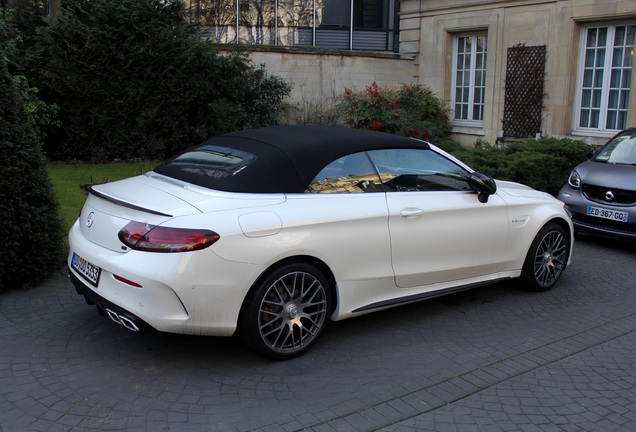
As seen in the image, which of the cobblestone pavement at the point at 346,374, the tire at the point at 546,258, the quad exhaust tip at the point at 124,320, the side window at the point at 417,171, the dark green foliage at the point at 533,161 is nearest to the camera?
the cobblestone pavement at the point at 346,374

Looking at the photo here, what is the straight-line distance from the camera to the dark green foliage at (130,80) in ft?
39.7

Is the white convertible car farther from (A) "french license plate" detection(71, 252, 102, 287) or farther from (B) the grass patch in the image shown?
(B) the grass patch

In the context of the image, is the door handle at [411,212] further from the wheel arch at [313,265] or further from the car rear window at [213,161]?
the car rear window at [213,161]

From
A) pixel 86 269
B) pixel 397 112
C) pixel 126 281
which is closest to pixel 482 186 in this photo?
pixel 126 281

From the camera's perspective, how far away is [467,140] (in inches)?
664

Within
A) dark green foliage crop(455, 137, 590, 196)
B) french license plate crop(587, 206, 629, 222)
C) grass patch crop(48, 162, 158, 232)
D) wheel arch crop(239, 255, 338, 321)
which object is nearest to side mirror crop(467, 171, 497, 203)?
wheel arch crop(239, 255, 338, 321)

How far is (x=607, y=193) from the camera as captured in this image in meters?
7.95

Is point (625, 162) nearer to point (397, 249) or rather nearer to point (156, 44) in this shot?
point (397, 249)

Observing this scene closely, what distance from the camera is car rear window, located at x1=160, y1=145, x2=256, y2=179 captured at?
4.51 meters

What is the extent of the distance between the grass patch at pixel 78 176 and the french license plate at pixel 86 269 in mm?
3399

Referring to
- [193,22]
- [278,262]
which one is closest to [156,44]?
[193,22]

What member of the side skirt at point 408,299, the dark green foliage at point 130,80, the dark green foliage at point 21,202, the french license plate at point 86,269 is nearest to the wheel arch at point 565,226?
the side skirt at point 408,299

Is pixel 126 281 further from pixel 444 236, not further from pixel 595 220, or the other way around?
pixel 595 220

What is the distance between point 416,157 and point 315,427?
8.75 feet
